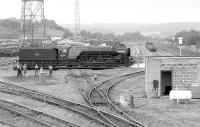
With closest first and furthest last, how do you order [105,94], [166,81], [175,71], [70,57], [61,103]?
[61,103] → [175,71] → [105,94] → [166,81] → [70,57]

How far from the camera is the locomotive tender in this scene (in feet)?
130

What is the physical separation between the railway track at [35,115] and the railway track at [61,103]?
1.22 m

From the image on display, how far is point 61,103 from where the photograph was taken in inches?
787

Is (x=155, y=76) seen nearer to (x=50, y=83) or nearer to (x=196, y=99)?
(x=196, y=99)

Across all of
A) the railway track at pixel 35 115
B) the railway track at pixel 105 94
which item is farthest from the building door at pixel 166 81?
the railway track at pixel 35 115

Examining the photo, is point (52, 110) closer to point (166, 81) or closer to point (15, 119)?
point (15, 119)

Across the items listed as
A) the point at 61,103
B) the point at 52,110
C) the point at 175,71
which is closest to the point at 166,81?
the point at 175,71

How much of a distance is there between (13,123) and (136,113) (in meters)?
5.13

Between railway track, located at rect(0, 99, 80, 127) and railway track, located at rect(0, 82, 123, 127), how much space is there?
1.22 metres

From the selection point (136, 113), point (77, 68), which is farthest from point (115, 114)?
point (77, 68)

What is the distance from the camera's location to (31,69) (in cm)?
3931

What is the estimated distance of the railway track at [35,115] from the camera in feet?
49.1

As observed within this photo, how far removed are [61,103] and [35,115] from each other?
3205mm

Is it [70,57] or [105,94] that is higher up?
[70,57]
